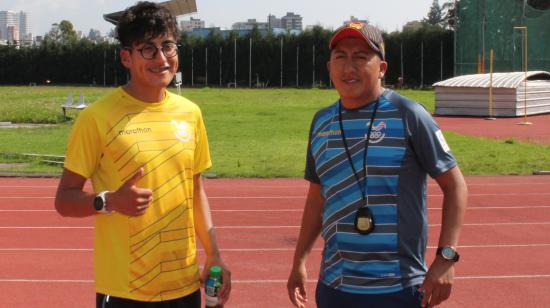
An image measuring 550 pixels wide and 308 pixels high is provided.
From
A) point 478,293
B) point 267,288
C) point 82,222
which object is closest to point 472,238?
point 478,293

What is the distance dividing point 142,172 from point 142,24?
55 cm

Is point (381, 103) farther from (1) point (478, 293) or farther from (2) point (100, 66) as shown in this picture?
(2) point (100, 66)

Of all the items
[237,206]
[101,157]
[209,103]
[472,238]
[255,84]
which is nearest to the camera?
[101,157]

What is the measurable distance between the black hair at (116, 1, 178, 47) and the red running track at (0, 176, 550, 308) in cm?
339

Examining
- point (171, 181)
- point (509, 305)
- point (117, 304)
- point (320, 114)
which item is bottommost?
point (509, 305)

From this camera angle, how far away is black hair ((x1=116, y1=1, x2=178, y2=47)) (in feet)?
9.99

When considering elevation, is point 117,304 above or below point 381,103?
below

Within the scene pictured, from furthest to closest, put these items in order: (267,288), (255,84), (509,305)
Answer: (255,84)
(267,288)
(509,305)

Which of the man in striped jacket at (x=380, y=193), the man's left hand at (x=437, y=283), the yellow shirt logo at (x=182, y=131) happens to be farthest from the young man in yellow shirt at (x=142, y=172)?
the man's left hand at (x=437, y=283)

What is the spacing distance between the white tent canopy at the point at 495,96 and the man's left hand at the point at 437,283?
2300 centimetres

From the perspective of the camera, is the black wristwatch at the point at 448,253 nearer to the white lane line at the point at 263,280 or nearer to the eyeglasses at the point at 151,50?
the eyeglasses at the point at 151,50

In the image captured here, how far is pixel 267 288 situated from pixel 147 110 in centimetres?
372

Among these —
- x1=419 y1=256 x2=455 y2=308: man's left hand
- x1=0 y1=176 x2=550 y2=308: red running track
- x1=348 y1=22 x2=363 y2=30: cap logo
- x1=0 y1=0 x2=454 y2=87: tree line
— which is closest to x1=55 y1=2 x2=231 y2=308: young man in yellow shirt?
x1=348 y1=22 x2=363 y2=30: cap logo

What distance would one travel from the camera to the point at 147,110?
3.08 metres
